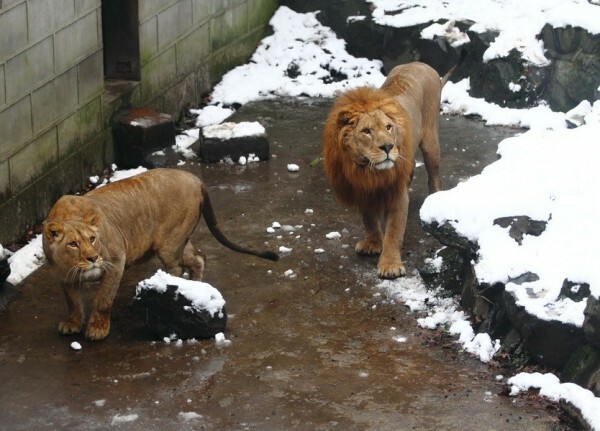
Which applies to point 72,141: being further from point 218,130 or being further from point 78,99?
point 218,130

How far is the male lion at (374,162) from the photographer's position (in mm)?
8641

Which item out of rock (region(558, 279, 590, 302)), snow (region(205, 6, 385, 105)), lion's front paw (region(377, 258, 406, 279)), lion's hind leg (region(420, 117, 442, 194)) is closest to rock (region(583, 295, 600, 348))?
rock (region(558, 279, 590, 302))

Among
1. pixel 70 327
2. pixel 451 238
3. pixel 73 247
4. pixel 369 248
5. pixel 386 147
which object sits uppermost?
pixel 386 147

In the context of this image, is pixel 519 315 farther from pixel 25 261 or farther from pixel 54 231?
pixel 25 261

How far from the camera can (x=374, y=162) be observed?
28.3 ft

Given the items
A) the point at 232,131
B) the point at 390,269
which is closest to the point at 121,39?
the point at 232,131

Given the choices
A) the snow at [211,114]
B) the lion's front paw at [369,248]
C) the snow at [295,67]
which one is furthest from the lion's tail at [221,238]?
the snow at [295,67]

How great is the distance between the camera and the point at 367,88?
892cm

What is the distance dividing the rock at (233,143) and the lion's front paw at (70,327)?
3921 millimetres

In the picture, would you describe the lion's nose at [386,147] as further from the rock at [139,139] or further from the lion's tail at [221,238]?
the rock at [139,139]

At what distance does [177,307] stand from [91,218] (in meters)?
0.81

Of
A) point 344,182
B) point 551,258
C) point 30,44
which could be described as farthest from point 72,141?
point 551,258

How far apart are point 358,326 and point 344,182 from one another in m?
1.44

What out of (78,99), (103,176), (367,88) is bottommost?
(103,176)
